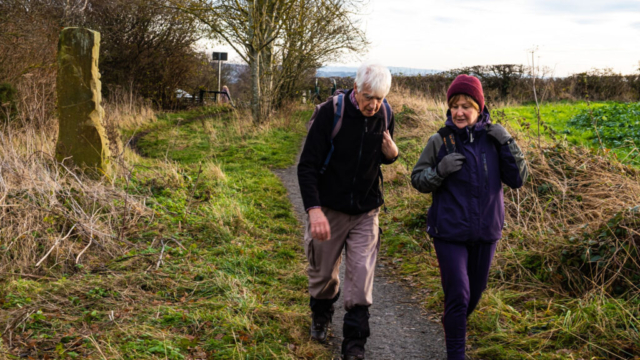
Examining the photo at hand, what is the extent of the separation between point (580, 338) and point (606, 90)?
64.0 feet

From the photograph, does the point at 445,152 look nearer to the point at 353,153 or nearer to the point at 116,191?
the point at 353,153

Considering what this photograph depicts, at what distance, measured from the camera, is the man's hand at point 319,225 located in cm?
333

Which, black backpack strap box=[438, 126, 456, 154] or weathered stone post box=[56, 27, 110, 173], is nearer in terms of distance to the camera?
black backpack strap box=[438, 126, 456, 154]

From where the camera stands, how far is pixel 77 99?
746 centimetres

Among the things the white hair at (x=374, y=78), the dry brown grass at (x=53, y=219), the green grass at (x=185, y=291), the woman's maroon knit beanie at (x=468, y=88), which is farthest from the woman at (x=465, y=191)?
the dry brown grass at (x=53, y=219)

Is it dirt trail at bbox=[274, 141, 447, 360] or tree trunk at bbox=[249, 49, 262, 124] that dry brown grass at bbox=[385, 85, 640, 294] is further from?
tree trunk at bbox=[249, 49, 262, 124]

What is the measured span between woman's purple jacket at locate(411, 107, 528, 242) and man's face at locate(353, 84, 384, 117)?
1.61 feet

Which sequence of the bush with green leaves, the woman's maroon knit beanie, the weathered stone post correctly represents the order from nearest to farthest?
1. the woman's maroon knit beanie
2. the weathered stone post
3. the bush with green leaves

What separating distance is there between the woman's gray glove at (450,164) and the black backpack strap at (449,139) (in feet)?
0.32

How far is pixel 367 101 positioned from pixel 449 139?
1.92ft

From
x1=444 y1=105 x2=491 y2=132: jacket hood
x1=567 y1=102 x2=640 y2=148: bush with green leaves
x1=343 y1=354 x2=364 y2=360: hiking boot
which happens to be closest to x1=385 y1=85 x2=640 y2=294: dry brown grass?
x1=444 y1=105 x2=491 y2=132: jacket hood

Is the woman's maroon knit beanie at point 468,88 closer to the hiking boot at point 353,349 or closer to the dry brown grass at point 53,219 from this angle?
the hiking boot at point 353,349

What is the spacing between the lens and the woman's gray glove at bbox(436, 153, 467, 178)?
10.5ft

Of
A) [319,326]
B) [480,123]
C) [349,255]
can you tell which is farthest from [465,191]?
[319,326]
